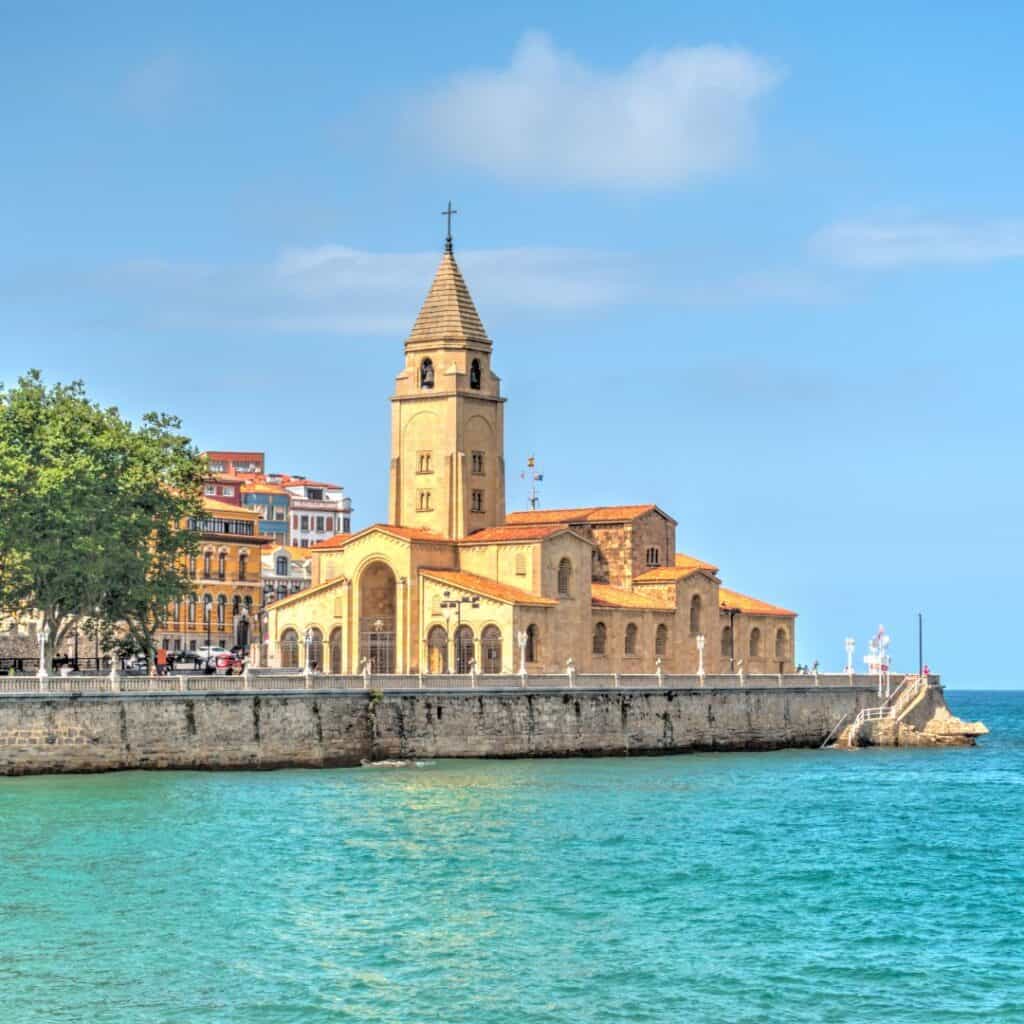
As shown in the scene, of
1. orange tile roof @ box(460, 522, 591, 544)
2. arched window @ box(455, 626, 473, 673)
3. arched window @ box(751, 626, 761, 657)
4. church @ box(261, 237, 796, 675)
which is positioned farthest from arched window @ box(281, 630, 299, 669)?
arched window @ box(751, 626, 761, 657)

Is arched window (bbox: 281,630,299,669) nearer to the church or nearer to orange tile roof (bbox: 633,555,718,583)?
the church

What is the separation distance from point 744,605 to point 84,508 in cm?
4694

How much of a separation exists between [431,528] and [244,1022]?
63990mm

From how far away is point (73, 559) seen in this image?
231ft

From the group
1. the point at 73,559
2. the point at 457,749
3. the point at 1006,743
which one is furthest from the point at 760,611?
the point at 73,559

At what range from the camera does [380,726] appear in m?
72.4

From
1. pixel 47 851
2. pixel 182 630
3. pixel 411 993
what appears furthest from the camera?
pixel 182 630

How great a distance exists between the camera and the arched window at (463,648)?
87.8 metres

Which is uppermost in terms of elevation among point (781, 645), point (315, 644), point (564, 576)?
point (564, 576)

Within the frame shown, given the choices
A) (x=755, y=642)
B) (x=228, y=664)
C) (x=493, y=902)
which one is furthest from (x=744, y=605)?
(x=493, y=902)

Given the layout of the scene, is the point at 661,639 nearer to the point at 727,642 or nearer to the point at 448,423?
the point at 727,642

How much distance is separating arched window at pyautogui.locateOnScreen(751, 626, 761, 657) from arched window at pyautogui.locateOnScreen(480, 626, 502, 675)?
2436 centimetres

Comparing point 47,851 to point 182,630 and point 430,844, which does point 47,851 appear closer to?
point 430,844

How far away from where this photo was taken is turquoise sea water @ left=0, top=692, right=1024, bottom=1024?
32.9 metres
